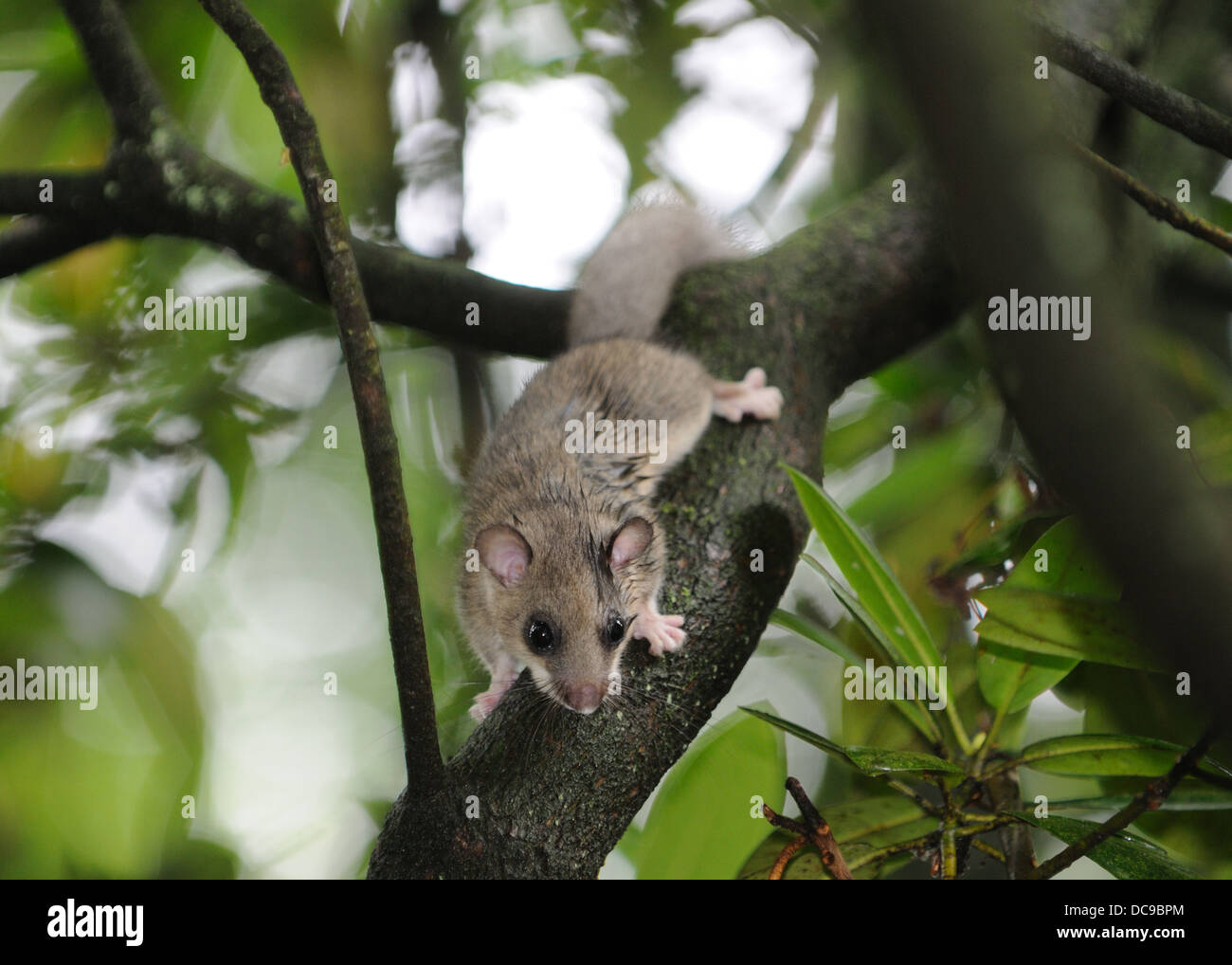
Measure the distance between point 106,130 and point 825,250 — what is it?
1.92 meters

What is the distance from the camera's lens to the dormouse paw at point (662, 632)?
1689 millimetres

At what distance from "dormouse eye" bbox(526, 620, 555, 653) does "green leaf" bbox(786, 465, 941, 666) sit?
67 cm

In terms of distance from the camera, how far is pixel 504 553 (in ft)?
6.72

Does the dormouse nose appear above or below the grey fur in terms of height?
below

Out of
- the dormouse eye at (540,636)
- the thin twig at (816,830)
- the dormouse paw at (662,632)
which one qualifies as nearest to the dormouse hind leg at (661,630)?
the dormouse paw at (662,632)

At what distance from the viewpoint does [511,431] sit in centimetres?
240

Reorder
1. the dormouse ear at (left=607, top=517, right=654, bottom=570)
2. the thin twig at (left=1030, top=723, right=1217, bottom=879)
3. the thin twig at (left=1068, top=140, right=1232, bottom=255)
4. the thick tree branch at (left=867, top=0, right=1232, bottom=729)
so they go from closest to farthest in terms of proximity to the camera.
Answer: the thick tree branch at (left=867, top=0, right=1232, bottom=729) → the thin twig at (left=1030, top=723, right=1217, bottom=879) → the thin twig at (left=1068, top=140, right=1232, bottom=255) → the dormouse ear at (left=607, top=517, right=654, bottom=570)

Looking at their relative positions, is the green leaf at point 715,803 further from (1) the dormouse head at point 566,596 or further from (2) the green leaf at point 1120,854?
(2) the green leaf at point 1120,854

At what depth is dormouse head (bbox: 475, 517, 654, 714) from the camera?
5.75ft

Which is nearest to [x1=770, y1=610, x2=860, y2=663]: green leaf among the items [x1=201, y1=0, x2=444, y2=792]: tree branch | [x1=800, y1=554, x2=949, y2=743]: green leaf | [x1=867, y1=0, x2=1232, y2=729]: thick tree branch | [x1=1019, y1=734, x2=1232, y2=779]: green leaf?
[x1=800, y1=554, x2=949, y2=743]: green leaf

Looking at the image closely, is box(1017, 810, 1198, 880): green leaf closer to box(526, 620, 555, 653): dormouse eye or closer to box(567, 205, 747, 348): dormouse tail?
box(526, 620, 555, 653): dormouse eye

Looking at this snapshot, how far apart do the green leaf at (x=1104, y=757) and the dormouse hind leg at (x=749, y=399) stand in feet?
2.78
